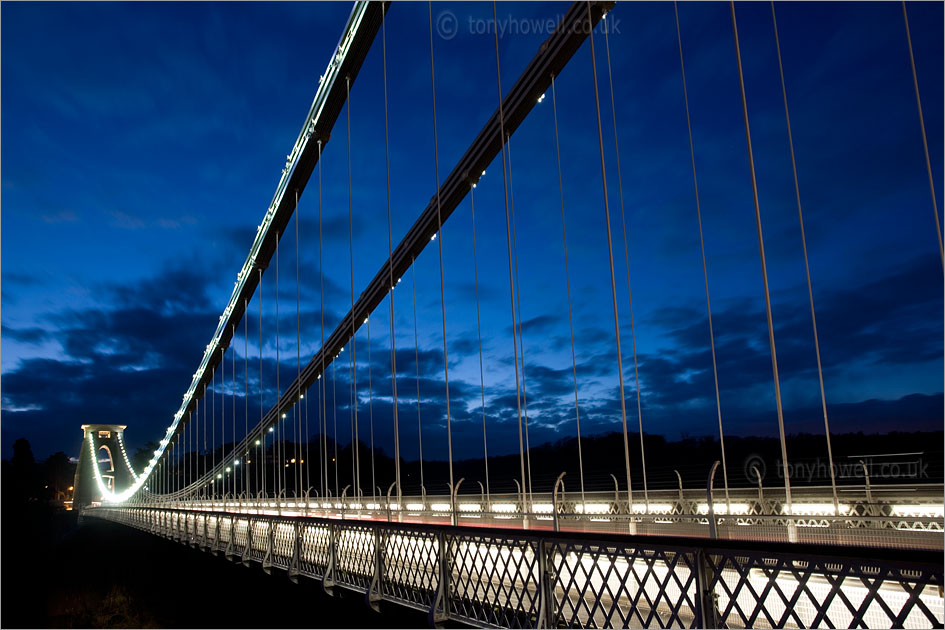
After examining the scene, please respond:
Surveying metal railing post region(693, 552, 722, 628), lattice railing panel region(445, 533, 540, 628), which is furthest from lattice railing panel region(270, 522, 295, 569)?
metal railing post region(693, 552, 722, 628)

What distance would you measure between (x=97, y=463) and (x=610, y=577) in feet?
313

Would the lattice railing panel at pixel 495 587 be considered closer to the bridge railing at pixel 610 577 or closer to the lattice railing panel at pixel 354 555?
the bridge railing at pixel 610 577

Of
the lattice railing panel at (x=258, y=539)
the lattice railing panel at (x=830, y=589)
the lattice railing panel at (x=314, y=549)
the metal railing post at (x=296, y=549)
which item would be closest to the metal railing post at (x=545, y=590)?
the lattice railing panel at (x=830, y=589)

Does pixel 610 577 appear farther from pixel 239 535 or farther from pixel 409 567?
pixel 239 535

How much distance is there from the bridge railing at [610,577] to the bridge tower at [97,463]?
8097 centimetres

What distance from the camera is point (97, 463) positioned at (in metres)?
89.0

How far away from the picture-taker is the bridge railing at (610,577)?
352 cm

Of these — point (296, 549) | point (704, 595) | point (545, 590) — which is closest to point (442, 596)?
point (545, 590)

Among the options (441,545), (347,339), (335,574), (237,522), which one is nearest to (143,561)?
(347,339)

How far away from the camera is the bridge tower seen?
269 feet

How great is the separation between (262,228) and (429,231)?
10735 mm

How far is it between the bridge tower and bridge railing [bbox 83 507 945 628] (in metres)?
81.0

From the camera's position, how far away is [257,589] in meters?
21.0

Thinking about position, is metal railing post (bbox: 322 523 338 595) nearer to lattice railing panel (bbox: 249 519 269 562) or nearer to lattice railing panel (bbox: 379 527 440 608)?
lattice railing panel (bbox: 379 527 440 608)
